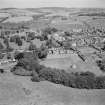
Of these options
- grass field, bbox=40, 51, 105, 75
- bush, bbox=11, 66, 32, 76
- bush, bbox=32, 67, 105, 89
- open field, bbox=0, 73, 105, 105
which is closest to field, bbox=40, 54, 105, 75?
grass field, bbox=40, 51, 105, 75

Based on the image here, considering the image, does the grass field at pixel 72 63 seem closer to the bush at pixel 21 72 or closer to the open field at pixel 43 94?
the bush at pixel 21 72

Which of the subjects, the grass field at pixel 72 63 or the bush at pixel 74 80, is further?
the grass field at pixel 72 63

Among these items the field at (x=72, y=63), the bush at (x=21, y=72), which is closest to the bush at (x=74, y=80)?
the bush at (x=21, y=72)

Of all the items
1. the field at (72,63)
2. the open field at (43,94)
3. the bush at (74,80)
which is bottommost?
the open field at (43,94)

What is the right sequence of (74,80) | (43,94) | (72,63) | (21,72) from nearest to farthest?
(43,94)
(74,80)
(21,72)
(72,63)

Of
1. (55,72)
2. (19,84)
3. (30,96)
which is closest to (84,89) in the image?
(55,72)

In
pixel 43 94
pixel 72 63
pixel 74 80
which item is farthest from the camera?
pixel 72 63

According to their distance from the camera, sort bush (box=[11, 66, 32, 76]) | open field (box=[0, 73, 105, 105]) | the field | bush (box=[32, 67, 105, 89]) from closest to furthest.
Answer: open field (box=[0, 73, 105, 105]) < bush (box=[32, 67, 105, 89]) < bush (box=[11, 66, 32, 76]) < the field

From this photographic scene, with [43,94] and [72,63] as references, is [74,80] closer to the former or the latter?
[43,94]

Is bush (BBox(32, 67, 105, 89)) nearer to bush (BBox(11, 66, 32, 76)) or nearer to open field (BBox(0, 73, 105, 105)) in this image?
open field (BBox(0, 73, 105, 105))

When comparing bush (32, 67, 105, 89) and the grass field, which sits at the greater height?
bush (32, 67, 105, 89)

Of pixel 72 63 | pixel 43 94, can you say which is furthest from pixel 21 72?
pixel 72 63
